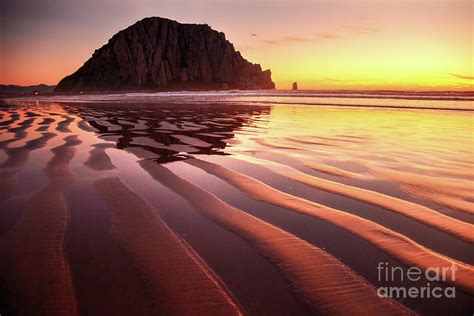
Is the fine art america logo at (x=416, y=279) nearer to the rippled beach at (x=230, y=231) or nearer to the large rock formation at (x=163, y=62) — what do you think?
the rippled beach at (x=230, y=231)

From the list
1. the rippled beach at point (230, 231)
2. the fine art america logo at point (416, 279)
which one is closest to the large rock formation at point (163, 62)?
the rippled beach at point (230, 231)

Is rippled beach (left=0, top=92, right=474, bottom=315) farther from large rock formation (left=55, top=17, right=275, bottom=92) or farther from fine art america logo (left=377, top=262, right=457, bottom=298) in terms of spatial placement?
large rock formation (left=55, top=17, right=275, bottom=92)

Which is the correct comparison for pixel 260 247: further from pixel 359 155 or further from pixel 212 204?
pixel 359 155

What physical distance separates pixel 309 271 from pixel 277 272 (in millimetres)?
216

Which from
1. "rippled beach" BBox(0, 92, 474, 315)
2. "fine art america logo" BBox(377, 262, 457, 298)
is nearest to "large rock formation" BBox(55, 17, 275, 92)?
"rippled beach" BBox(0, 92, 474, 315)

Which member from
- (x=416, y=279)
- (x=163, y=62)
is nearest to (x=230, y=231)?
(x=416, y=279)

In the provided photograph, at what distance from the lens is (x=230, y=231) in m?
2.83

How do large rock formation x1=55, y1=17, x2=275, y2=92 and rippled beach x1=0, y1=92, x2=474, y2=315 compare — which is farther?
large rock formation x1=55, y1=17, x2=275, y2=92

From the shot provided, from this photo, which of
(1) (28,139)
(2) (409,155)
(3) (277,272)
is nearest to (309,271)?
(3) (277,272)

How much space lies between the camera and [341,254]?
242 cm

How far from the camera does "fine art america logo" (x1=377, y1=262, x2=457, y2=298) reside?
1996 mm

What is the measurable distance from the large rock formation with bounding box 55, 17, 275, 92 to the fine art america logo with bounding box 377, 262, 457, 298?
540ft

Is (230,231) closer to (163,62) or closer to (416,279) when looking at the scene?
(416,279)

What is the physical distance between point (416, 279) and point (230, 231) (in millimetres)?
1424
